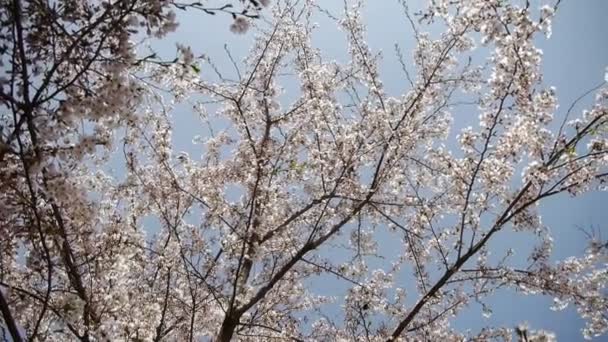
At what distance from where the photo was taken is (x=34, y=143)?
8.95ft

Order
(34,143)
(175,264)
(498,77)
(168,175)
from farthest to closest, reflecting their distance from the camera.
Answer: (168,175)
(175,264)
(498,77)
(34,143)

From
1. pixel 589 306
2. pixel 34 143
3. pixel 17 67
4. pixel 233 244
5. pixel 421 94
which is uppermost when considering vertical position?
pixel 421 94

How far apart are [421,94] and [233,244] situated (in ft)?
12.1

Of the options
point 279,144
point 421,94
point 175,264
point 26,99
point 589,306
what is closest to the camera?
point 26,99

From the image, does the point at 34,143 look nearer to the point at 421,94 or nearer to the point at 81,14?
the point at 81,14

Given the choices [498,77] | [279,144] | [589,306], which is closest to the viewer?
[498,77]

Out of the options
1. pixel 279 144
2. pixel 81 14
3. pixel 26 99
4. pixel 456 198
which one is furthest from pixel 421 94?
pixel 26 99

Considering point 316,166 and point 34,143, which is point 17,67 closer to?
point 34,143

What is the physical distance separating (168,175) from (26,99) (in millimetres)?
5794

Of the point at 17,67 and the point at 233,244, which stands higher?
the point at 233,244

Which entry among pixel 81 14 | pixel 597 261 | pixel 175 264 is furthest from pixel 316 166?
pixel 81 14

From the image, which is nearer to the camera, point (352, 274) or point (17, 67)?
point (17, 67)

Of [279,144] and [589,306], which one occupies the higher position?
[279,144]

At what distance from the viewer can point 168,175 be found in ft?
27.0
